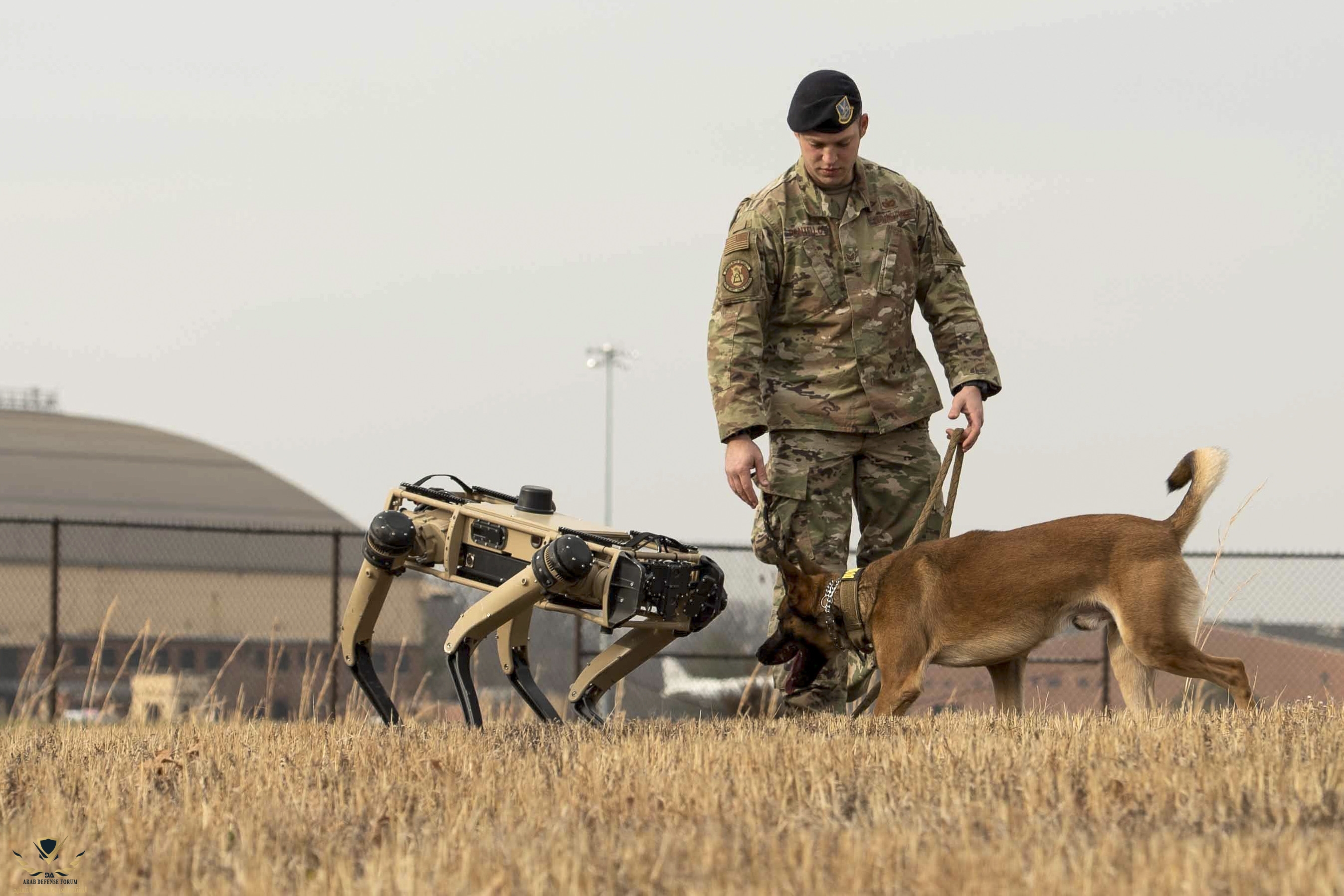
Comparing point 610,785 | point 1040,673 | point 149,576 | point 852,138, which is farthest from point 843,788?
point 149,576

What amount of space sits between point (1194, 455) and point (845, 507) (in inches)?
57.3

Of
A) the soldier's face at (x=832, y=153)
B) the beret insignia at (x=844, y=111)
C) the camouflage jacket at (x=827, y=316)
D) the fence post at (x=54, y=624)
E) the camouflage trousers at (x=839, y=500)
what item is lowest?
the fence post at (x=54, y=624)

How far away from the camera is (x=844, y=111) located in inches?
240

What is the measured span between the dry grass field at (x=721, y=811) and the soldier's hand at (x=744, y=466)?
3.86ft

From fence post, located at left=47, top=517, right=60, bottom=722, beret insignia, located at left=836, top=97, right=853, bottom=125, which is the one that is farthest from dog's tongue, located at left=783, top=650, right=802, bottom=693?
fence post, located at left=47, top=517, right=60, bottom=722

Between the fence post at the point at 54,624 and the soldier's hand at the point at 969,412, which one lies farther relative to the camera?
the fence post at the point at 54,624

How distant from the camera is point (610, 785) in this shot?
3.87m

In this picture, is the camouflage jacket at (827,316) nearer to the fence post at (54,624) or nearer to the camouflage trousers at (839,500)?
the camouflage trousers at (839,500)

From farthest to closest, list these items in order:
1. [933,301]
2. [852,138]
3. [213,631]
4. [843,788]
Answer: [213,631] → [933,301] → [852,138] → [843,788]

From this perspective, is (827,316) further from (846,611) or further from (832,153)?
(846,611)

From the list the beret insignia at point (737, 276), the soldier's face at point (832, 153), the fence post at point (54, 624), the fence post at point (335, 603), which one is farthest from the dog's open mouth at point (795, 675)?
the fence post at point (54, 624)

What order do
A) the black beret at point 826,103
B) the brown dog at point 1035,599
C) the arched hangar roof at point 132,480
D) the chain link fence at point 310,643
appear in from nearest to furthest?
the brown dog at point 1035,599
the black beret at point 826,103
the chain link fence at point 310,643
the arched hangar roof at point 132,480

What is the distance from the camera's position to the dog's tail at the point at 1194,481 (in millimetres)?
5738

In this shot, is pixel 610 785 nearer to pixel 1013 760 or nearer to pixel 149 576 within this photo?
pixel 1013 760
